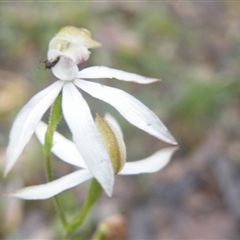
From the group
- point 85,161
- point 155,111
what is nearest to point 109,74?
point 85,161

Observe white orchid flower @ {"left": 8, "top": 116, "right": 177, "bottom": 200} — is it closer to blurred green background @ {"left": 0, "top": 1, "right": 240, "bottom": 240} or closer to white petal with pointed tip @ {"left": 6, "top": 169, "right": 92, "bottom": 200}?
white petal with pointed tip @ {"left": 6, "top": 169, "right": 92, "bottom": 200}

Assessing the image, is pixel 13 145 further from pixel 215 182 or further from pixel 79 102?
pixel 215 182

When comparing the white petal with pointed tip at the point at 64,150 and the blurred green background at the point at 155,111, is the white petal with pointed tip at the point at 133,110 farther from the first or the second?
the blurred green background at the point at 155,111

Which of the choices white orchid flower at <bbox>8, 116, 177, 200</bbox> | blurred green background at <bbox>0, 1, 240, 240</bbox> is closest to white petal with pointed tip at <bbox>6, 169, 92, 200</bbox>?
white orchid flower at <bbox>8, 116, 177, 200</bbox>

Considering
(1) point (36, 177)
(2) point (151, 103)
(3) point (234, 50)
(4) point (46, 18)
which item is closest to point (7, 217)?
(1) point (36, 177)

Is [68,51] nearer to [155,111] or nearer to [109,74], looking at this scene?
[109,74]
